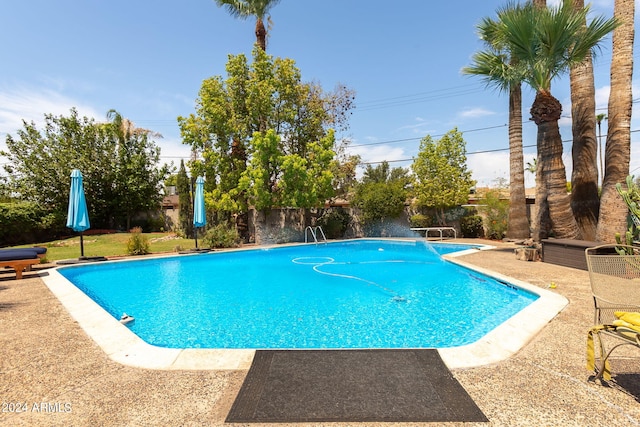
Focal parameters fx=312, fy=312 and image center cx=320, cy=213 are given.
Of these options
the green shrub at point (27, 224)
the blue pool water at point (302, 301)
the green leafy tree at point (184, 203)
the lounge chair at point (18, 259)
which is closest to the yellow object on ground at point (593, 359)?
the blue pool water at point (302, 301)

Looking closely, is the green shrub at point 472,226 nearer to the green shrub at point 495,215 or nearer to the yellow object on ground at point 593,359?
the green shrub at point 495,215

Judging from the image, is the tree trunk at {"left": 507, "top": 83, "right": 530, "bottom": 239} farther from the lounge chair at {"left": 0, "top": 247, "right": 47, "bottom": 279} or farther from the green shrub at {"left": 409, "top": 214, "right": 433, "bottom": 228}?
the lounge chair at {"left": 0, "top": 247, "right": 47, "bottom": 279}

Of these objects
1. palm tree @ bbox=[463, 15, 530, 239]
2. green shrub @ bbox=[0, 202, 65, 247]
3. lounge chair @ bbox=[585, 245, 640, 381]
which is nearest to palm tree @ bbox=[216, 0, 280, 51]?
palm tree @ bbox=[463, 15, 530, 239]

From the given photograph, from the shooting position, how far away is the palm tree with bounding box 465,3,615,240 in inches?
352

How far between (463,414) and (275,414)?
147 cm

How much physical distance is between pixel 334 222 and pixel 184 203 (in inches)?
427

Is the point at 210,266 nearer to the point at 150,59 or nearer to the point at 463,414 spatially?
the point at 463,414

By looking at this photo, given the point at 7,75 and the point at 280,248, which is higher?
the point at 7,75

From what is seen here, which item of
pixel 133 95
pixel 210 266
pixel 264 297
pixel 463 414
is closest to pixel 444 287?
pixel 264 297

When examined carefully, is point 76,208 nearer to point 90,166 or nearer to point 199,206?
point 199,206

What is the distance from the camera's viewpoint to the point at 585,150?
10508 mm

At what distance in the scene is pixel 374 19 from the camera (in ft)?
67.1

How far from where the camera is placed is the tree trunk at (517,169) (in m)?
14.8

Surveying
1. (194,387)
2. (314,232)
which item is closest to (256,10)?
(314,232)
